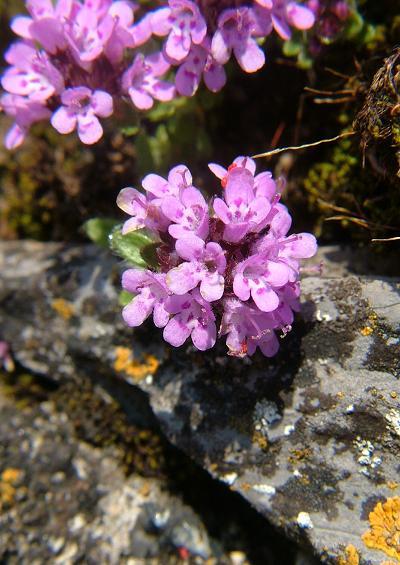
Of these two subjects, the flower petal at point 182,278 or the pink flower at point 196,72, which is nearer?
the flower petal at point 182,278

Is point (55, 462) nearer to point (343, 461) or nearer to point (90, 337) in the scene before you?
point (90, 337)

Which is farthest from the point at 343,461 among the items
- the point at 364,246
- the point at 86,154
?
the point at 86,154

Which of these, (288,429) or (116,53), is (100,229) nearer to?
(116,53)

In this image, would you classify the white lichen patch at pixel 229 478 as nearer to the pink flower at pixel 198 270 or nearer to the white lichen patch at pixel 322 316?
the white lichen patch at pixel 322 316

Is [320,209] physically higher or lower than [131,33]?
lower

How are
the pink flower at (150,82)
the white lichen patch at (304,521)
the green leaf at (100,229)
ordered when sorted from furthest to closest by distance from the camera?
the green leaf at (100,229), the pink flower at (150,82), the white lichen patch at (304,521)

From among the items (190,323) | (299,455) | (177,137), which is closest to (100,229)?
(177,137)

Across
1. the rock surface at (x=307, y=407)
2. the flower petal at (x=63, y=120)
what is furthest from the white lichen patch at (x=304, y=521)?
the flower petal at (x=63, y=120)
